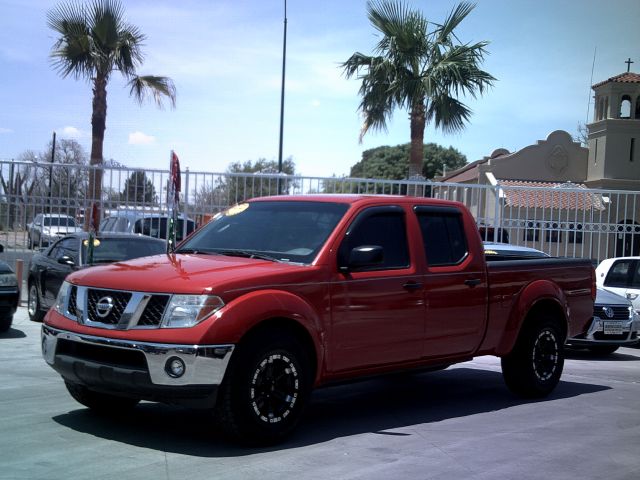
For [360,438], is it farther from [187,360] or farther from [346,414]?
[187,360]

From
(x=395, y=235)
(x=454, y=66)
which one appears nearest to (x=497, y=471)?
(x=395, y=235)

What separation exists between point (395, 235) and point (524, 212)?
1071 centimetres

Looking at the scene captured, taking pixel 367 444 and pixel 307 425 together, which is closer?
pixel 367 444

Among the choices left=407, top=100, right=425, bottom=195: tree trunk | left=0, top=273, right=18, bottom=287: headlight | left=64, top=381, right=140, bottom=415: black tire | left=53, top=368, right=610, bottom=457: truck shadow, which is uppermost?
left=407, top=100, right=425, bottom=195: tree trunk

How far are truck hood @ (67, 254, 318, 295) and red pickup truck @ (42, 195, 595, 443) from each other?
0.05ft

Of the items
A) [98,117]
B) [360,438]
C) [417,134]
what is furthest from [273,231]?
[98,117]

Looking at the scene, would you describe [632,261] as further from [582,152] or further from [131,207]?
[582,152]

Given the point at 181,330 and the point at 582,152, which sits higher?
the point at 582,152

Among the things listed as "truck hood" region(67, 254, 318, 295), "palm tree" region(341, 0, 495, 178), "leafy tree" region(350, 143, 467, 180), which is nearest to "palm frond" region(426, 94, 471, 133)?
"palm tree" region(341, 0, 495, 178)

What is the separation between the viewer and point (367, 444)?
21.8 ft

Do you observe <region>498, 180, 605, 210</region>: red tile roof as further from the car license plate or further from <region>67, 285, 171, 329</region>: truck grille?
<region>67, 285, 171, 329</region>: truck grille

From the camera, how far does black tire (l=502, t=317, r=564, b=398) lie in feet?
28.9

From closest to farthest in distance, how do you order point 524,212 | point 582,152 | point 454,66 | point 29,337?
point 29,337
point 524,212
point 454,66
point 582,152

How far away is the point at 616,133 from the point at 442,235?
33.1m
